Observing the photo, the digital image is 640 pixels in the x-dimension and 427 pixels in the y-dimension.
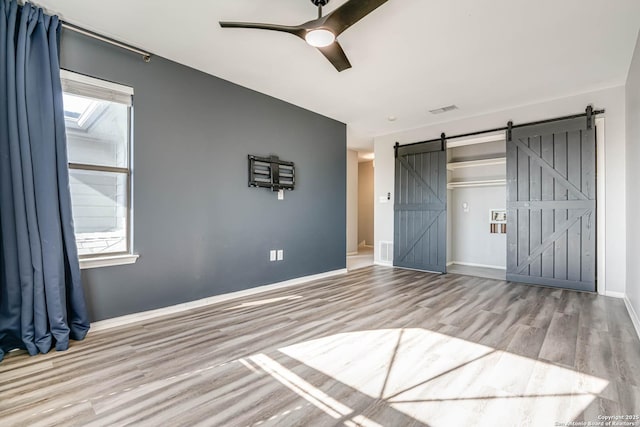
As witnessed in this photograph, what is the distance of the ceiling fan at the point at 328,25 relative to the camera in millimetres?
2033

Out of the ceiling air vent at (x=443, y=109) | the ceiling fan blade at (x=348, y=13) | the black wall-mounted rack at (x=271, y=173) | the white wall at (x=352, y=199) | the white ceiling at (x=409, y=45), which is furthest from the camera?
the white wall at (x=352, y=199)

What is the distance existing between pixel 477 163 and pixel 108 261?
5.98 meters

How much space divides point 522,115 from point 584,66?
1.23 meters

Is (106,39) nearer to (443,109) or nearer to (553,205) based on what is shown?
(443,109)

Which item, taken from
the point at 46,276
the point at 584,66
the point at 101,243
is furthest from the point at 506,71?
the point at 46,276

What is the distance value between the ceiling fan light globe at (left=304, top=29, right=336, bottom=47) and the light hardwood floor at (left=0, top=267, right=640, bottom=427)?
95.9 inches

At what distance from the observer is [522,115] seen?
15.3 ft

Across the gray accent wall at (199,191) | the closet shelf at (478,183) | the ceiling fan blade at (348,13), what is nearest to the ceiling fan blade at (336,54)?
the ceiling fan blade at (348,13)

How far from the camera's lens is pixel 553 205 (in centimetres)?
437

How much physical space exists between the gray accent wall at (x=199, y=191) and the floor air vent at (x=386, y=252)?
1.90m

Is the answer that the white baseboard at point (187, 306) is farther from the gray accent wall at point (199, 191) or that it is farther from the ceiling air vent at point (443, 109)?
the ceiling air vent at point (443, 109)

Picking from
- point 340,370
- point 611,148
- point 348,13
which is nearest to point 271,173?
point 348,13

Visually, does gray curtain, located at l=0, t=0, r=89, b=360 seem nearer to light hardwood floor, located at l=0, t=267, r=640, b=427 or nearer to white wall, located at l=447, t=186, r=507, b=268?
light hardwood floor, located at l=0, t=267, r=640, b=427

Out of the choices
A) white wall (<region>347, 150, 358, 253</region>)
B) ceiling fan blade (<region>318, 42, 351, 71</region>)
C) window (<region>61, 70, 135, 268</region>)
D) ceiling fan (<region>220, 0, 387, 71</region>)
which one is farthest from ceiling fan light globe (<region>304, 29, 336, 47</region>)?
white wall (<region>347, 150, 358, 253</region>)
